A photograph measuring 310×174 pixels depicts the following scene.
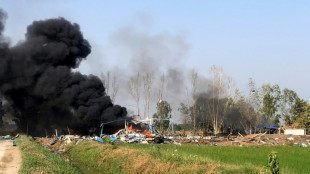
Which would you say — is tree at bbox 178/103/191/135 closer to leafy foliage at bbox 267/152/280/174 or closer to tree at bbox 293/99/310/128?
tree at bbox 293/99/310/128

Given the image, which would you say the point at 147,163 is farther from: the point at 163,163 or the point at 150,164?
the point at 163,163

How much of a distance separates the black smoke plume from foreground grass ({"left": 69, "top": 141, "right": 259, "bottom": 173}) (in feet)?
74.2

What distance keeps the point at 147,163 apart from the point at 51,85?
3309 cm

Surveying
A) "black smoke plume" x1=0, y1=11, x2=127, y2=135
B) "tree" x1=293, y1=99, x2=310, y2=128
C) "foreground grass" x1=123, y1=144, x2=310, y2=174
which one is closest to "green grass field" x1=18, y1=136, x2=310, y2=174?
"foreground grass" x1=123, y1=144, x2=310, y2=174

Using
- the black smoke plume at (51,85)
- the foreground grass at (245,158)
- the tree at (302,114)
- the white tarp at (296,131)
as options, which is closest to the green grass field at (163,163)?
the foreground grass at (245,158)

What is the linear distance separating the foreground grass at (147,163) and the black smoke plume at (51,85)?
22617mm

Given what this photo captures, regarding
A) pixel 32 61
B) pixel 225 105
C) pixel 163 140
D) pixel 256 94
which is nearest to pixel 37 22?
pixel 32 61

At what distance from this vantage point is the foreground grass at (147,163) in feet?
42.1

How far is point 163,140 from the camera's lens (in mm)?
36812

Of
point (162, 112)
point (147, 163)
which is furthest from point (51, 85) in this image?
point (147, 163)

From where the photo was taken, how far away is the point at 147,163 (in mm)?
15789

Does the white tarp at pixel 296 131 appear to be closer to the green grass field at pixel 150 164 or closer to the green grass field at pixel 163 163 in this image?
the green grass field at pixel 163 163

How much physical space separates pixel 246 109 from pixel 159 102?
47.9ft

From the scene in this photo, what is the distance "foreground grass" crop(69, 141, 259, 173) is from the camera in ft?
42.1
